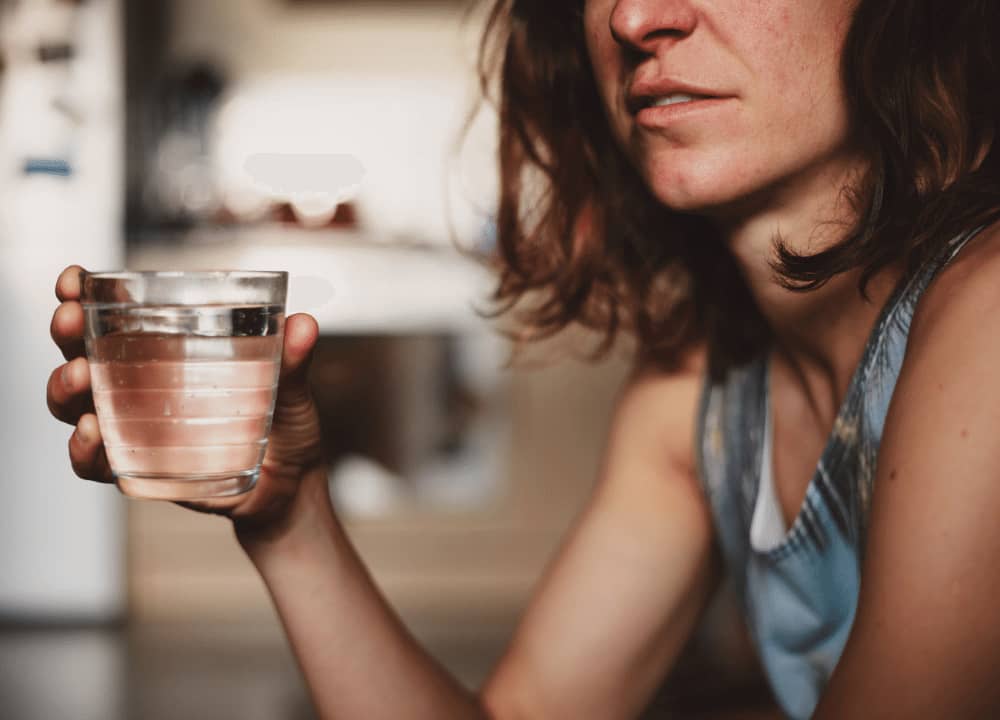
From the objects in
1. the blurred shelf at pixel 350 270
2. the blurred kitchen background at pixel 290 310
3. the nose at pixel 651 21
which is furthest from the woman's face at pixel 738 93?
the blurred shelf at pixel 350 270

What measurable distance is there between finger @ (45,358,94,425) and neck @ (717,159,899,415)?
500mm

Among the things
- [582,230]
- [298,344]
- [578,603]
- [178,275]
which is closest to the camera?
[178,275]

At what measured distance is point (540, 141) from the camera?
4.06 feet

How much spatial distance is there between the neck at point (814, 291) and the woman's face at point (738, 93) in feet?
0.07

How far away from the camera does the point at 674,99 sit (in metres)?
0.88

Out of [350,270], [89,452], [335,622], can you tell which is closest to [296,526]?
[335,622]

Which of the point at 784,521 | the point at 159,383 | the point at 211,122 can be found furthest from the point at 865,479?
the point at 211,122

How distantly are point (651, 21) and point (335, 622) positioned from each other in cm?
52

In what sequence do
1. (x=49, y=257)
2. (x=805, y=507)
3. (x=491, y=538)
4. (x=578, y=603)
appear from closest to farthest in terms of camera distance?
1. (x=805, y=507)
2. (x=578, y=603)
3. (x=49, y=257)
4. (x=491, y=538)

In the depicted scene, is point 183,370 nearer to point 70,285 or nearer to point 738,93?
point 70,285

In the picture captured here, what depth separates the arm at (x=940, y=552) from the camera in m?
0.67

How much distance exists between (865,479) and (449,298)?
220cm

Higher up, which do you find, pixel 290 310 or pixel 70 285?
pixel 70 285

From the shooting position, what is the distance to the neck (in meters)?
0.90
